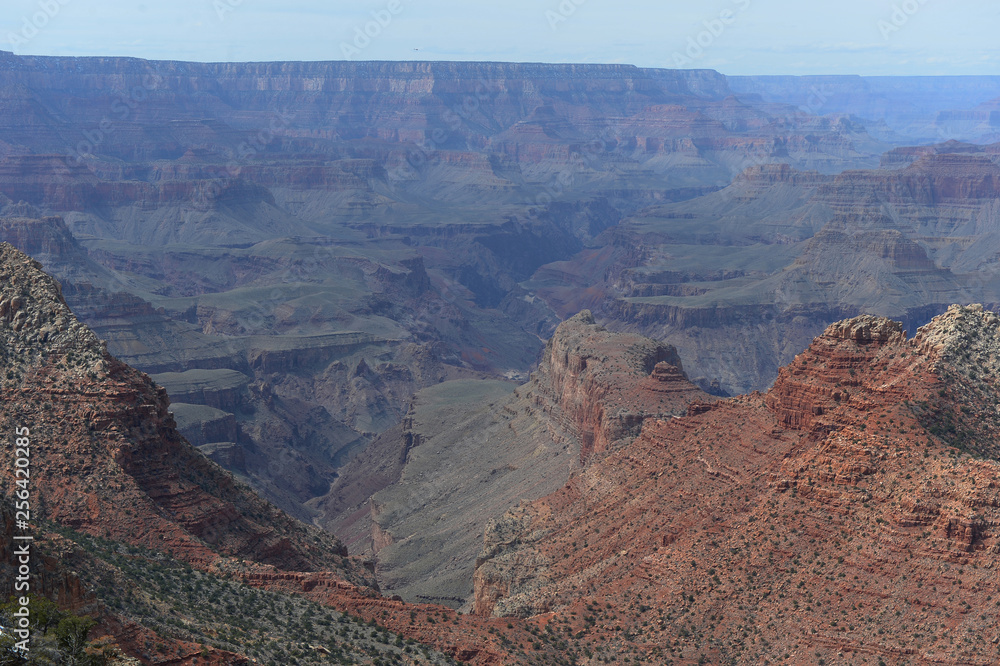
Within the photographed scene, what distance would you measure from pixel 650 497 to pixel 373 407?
12210cm

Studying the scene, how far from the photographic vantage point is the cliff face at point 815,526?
5053cm

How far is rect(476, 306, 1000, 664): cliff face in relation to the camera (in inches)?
1989

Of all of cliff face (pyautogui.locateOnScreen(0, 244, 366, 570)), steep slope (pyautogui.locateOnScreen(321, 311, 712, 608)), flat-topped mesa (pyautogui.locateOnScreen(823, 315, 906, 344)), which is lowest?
steep slope (pyautogui.locateOnScreen(321, 311, 712, 608))

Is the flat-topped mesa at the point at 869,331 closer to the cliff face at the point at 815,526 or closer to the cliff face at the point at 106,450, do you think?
the cliff face at the point at 815,526

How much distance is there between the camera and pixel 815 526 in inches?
2184

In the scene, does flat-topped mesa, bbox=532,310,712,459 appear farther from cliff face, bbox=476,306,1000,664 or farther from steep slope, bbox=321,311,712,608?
cliff face, bbox=476,306,1000,664

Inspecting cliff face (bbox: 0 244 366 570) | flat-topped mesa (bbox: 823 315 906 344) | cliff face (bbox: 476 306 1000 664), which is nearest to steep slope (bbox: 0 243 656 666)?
cliff face (bbox: 0 244 366 570)

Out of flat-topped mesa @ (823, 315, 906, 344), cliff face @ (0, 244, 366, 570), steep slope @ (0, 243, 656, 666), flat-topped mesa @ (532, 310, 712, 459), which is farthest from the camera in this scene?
flat-topped mesa @ (532, 310, 712, 459)

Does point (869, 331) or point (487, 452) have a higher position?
point (869, 331)

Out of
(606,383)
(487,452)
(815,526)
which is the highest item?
(815,526)

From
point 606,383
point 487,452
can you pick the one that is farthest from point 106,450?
point 487,452

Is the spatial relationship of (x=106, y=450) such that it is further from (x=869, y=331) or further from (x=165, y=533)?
(x=869, y=331)

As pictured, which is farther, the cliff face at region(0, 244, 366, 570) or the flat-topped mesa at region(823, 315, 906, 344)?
the flat-topped mesa at region(823, 315, 906, 344)

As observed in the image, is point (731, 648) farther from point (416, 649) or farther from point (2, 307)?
point (2, 307)
